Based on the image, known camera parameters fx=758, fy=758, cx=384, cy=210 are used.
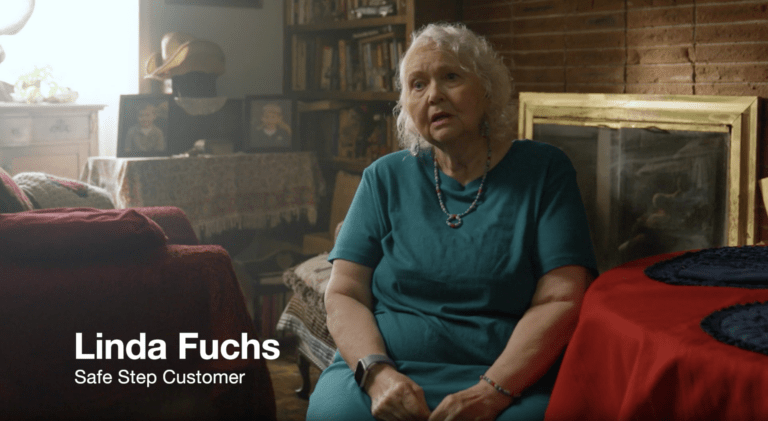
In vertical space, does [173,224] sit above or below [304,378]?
above

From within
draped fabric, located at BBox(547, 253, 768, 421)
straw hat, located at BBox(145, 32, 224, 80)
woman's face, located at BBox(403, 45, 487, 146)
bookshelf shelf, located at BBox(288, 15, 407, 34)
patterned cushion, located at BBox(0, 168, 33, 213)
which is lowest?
draped fabric, located at BBox(547, 253, 768, 421)

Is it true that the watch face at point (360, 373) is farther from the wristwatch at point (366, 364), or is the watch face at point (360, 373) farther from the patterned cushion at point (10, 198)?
the patterned cushion at point (10, 198)

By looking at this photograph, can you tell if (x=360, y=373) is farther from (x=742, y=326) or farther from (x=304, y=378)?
(x=304, y=378)

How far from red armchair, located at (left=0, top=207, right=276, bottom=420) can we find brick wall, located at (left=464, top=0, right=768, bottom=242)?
138 cm

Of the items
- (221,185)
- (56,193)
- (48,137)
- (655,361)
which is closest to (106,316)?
(56,193)

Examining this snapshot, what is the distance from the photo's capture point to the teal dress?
52.2 inches

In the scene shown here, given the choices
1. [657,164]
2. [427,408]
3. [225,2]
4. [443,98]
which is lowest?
[427,408]

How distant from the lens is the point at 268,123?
341 centimetres

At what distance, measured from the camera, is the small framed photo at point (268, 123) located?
3.37 metres

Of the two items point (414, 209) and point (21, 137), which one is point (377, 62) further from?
point (414, 209)

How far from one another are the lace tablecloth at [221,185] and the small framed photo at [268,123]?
92 mm

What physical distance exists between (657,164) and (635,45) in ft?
1.23

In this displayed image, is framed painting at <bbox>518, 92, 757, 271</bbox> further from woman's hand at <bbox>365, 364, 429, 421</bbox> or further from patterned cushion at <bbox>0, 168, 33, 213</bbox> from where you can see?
patterned cushion at <bbox>0, 168, 33, 213</bbox>

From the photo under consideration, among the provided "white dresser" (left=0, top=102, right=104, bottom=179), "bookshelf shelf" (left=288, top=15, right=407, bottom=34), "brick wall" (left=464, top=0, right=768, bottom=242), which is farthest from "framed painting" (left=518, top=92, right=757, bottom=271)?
"white dresser" (left=0, top=102, right=104, bottom=179)
